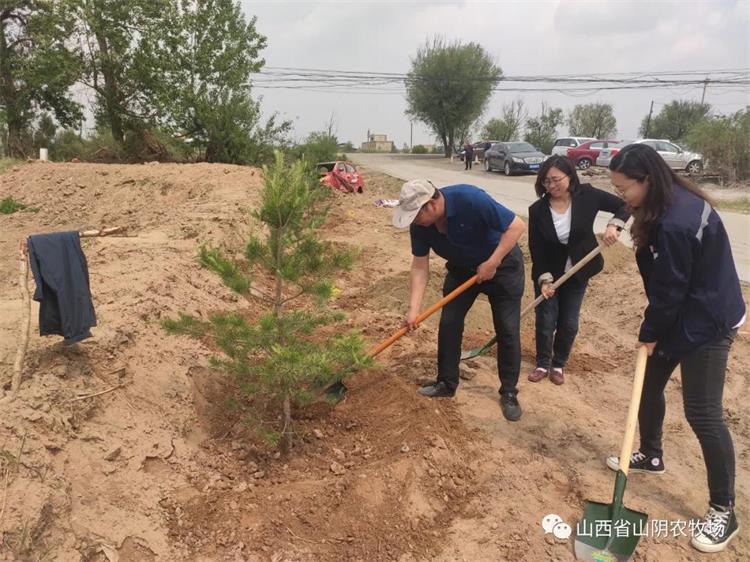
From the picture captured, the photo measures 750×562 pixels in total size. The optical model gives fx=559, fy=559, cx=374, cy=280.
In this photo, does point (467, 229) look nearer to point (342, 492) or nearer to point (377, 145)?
point (342, 492)

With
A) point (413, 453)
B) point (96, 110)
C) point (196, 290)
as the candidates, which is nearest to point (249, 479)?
point (413, 453)

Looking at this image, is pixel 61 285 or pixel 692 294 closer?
pixel 692 294

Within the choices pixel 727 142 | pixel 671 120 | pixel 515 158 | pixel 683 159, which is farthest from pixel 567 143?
pixel 671 120

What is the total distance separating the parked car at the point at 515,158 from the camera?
2165cm

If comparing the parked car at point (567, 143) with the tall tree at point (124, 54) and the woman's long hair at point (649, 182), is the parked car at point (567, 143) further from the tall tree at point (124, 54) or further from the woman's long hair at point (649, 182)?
the woman's long hair at point (649, 182)

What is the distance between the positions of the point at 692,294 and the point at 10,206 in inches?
514

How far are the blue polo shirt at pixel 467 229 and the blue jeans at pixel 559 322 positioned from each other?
0.95m

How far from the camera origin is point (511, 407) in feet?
12.1

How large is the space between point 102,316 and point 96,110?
52.4 feet

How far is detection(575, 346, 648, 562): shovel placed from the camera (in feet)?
8.18

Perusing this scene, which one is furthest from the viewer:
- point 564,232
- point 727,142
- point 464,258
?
point 727,142

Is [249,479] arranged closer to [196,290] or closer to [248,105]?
[196,290]

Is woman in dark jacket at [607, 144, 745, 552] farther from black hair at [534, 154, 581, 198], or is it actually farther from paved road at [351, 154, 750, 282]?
paved road at [351, 154, 750, 282]

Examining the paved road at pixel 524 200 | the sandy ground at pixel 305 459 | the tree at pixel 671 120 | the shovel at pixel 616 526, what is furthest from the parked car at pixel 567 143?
the tree at pixel 671 120
